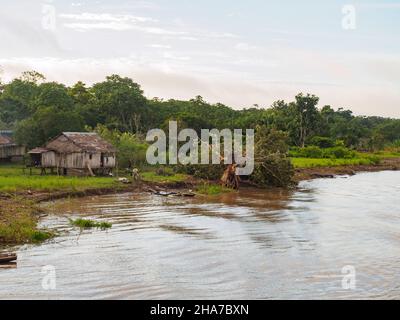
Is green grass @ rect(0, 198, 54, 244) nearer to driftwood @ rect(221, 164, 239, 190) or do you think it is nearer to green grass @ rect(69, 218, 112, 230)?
green grass @ rect(69, 218, 112, 230)

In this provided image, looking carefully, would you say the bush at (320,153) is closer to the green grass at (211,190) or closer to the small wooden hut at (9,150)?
the green grass at (211,190)

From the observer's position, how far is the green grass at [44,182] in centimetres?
2567

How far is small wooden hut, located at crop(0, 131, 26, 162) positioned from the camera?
36.2 metres

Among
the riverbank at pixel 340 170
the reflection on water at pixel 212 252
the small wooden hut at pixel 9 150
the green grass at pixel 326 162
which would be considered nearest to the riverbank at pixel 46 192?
the reflection on water at pixel 212 252

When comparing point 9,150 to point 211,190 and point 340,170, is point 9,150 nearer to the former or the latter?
point 211,190

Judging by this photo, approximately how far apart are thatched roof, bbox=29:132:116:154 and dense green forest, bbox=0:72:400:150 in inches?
101

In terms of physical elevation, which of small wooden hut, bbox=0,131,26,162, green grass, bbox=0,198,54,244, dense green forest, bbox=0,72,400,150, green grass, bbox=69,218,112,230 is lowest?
green grass, bbox=69,218,112,230

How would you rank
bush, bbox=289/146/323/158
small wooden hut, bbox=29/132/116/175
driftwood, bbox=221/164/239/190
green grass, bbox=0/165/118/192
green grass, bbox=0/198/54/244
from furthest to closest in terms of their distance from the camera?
bush, bbox=289/146/323/158, driftwood, bbox=221/164/239/190, small wooden hut, bbox=29/132/116/175, green grass, bbox=0/165/118/192, green grass, bbox=0/198/54/244

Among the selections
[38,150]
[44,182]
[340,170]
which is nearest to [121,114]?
[38,150]

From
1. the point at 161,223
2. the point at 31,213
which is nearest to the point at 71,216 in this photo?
the point at 31,213

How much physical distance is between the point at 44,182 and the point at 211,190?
8.86m

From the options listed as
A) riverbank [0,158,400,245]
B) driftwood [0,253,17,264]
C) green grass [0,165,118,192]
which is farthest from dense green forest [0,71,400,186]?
driftwood [0,253,17,264]
